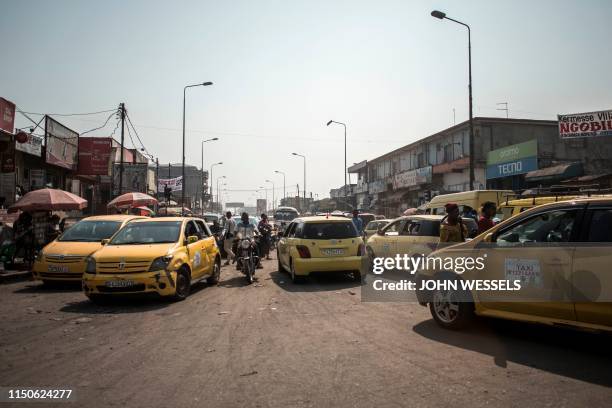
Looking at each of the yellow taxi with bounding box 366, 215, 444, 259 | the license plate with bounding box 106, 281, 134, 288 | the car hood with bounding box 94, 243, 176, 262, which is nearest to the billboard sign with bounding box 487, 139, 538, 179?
the yellow taxi with bounding box 366, 215, 444, 259

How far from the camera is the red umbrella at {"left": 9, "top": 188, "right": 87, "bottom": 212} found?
43.2 feet

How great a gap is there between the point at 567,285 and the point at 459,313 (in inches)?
57.3

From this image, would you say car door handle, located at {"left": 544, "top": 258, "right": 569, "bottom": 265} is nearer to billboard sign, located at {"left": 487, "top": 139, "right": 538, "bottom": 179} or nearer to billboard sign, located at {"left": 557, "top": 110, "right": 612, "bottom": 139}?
billboard sign, located at {"left": 487, "top": 139, "right": 538, "bottom": 179}

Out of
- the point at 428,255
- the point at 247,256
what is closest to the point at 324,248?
the point at 247,256

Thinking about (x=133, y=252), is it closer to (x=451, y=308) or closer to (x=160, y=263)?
(x=160, y=263)

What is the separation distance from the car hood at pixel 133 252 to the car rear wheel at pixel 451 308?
5150 millimetres

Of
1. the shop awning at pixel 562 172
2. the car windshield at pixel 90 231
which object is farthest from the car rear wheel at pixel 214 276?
the shop awning at pixel 562 172

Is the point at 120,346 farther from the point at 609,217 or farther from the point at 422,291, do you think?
the point at 609,217

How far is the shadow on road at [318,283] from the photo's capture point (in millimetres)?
10299

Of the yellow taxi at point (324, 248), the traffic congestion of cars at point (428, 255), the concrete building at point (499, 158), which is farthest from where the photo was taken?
the concrete building at point (499, 158)

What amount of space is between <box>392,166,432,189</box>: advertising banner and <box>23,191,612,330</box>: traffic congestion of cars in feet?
76.0

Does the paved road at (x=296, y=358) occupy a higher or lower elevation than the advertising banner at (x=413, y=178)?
lower

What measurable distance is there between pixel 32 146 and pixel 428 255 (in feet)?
70.4

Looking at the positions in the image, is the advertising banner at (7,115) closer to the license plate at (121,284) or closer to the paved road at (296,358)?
the paved road at (296,358)
